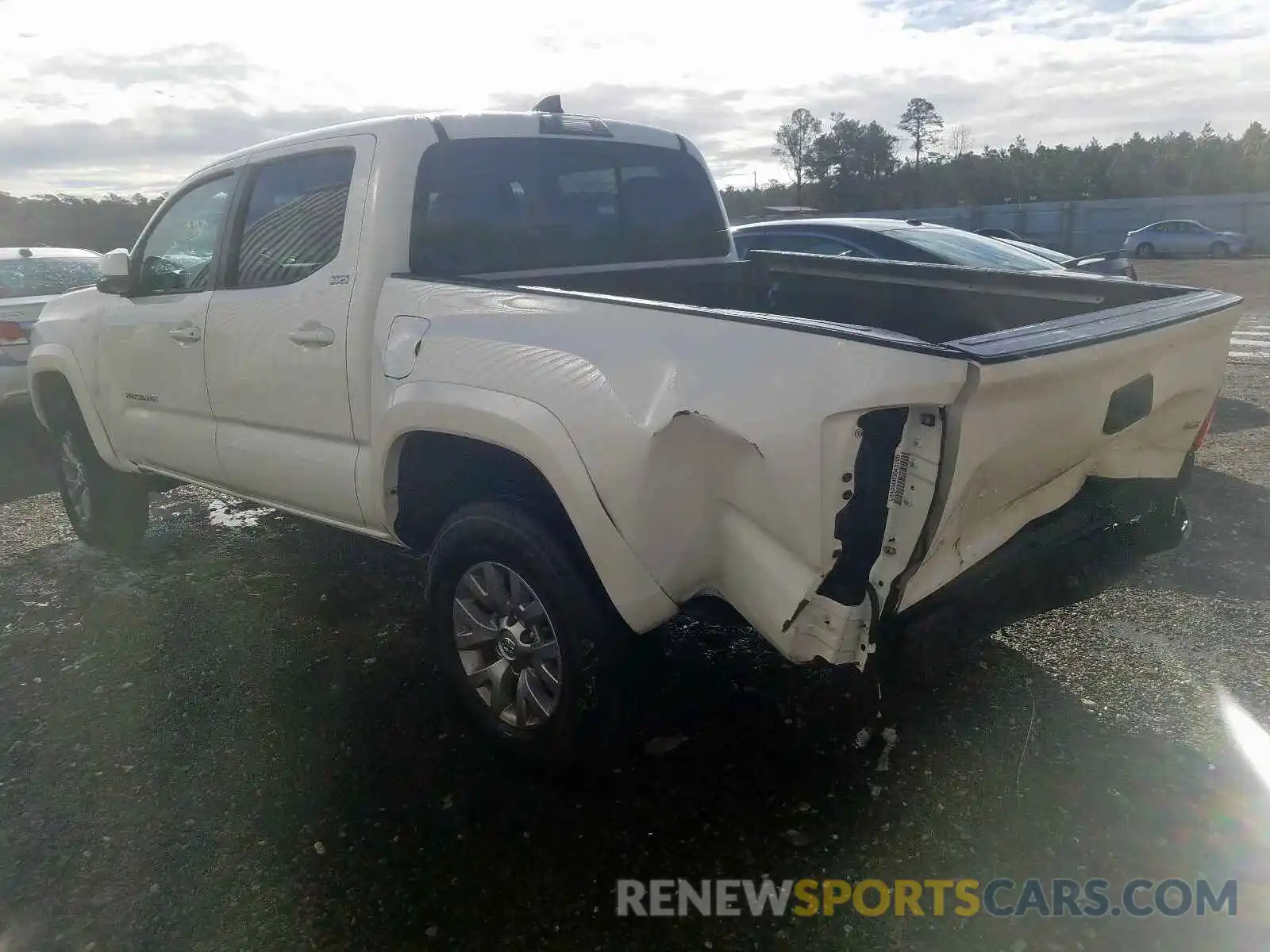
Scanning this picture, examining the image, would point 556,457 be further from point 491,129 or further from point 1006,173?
point 1006,173

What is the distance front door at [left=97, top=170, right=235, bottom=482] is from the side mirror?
0.13 feet

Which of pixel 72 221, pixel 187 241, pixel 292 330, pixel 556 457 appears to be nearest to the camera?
pixel 556 457

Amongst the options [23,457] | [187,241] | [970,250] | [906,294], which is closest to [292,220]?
[187,241]

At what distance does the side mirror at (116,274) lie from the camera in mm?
4500

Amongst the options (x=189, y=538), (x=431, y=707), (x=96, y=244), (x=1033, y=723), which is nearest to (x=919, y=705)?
(x=1033, y=723)

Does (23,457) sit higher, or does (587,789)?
(587,789)

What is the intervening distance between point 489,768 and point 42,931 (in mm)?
1257

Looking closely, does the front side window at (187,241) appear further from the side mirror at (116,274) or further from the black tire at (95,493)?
the black tire at (95,493)

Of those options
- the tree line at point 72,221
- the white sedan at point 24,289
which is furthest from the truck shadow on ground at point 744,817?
the tree line at point 72,221

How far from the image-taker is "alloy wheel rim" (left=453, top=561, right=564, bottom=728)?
2936 millimetres

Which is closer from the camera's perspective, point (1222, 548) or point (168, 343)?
point (168, 343)

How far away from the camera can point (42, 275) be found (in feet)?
27.2

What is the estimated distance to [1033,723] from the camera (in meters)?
3.28

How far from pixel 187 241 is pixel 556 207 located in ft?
5.96
